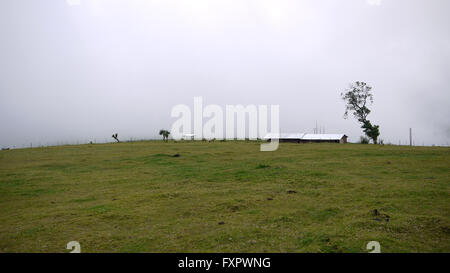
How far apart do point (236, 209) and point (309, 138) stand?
3865cm

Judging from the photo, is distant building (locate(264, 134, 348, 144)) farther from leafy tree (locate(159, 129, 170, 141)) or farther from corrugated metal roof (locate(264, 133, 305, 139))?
leafy tree (locate(159, 129, 170, 141))

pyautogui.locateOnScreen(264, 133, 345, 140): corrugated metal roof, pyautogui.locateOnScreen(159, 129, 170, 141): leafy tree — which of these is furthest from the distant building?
pyautogui.locateOnScreen(159, 129, 170, 141): leafy tree

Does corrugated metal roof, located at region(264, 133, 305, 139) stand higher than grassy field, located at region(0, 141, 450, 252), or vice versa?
corrugated metal roof, located at region(264, 133, 305, 139)

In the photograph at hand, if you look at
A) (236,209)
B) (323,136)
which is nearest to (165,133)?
(323,136)

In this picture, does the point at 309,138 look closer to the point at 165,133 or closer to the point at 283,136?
the point at 283,136

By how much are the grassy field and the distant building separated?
2711 cm

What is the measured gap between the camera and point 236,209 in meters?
9.62

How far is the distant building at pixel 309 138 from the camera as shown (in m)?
44.4

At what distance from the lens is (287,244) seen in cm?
672

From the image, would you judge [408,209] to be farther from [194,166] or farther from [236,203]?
[194,166]

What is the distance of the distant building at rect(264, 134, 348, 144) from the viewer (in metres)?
44.4

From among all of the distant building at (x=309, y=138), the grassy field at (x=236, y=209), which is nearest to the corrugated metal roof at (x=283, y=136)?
the distant building at (x=309, y=138)
